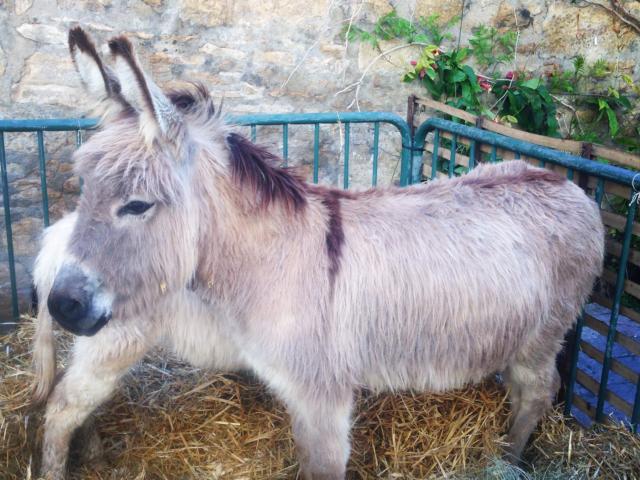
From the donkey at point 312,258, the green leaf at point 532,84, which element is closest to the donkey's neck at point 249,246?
the donkey at point 312,258

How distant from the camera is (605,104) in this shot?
486 centimetres

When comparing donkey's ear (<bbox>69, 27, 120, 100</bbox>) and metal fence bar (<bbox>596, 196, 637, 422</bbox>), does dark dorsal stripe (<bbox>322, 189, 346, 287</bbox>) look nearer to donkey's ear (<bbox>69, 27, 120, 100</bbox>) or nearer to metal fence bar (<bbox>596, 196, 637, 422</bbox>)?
donkey's ear (<bbox>69, 27, 120, 100</bbox>)

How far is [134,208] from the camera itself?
6.16 feet

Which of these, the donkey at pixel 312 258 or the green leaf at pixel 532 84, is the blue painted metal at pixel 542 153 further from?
the green leaf at pixel 532 84

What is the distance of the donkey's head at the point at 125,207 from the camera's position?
72.6 inches

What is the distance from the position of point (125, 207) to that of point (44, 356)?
3.35ft

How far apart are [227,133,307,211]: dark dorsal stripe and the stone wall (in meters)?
2.03

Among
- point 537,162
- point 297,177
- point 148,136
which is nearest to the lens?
point 148,136

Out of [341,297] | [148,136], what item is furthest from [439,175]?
[148,136]

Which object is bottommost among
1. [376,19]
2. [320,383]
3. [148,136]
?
[320,383]

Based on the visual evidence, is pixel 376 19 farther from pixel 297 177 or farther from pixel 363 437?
pixel 363 437

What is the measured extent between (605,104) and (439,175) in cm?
181

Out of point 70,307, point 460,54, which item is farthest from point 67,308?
point 460,54

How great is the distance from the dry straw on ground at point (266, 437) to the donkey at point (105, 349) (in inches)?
8.9
